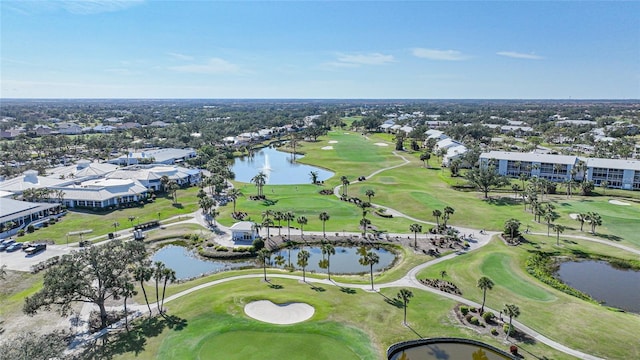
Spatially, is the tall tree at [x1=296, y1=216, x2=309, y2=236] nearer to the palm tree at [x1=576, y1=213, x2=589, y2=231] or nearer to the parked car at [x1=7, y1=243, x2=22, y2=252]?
the parked car at [x1=7, y1=243, x2=22, y2=252]

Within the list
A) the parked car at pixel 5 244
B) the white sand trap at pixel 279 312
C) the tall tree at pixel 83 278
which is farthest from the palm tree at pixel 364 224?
the parked car at pixel 5 244

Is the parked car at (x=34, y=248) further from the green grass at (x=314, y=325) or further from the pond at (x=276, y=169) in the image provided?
the pond at (x=276, y=169)

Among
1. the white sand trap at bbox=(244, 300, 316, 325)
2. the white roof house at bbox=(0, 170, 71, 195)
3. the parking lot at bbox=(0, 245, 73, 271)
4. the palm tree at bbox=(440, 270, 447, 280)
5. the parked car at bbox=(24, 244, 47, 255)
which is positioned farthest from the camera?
the white roof house at bbox=(0, 170, 71, 195)

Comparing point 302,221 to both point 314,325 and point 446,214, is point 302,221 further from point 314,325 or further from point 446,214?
point 314,325

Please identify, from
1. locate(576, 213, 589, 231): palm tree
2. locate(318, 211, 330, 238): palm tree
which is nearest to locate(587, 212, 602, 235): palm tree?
locate(576, 213, 589, 231): palm tree

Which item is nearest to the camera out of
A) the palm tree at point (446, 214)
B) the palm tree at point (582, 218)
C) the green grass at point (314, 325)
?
the green grass at point (314, 325)

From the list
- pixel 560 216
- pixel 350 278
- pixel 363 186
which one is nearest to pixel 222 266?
pixel 350 278

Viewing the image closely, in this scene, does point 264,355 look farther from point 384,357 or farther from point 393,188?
point 393,188

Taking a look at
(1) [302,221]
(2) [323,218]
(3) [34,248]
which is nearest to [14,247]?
(3) [34,248]
